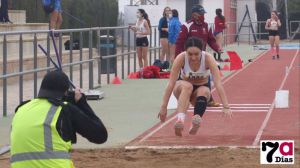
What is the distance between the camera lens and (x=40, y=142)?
5.62m

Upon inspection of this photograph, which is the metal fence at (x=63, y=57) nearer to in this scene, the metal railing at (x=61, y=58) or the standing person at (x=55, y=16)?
the metal railing at (x=61, y=58)

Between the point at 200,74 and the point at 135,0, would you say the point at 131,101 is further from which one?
the point at 135,0

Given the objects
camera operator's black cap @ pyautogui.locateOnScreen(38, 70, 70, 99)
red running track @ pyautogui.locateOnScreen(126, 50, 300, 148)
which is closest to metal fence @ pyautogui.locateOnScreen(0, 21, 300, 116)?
red running track @ pyautogui.locateOnScreen(126, 50, 300, 148)

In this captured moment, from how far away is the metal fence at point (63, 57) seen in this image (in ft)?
49.8

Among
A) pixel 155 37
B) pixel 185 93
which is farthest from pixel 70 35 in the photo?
pixel 155 37

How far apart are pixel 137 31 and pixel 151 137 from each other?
1189cm

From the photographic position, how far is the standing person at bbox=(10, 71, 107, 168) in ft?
18.4

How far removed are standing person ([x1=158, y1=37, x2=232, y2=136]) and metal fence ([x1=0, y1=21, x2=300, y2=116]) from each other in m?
4.27

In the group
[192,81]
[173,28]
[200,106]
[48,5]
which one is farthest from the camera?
[173,28]

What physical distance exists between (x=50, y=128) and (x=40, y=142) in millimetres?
115

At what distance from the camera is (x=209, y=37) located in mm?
14602

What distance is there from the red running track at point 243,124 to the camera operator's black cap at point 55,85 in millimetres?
5966

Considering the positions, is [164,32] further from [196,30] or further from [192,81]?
[192,81]

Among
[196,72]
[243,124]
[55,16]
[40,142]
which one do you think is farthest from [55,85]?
[55,16]
